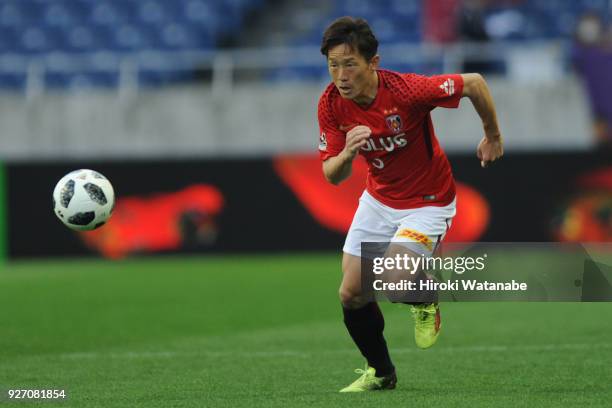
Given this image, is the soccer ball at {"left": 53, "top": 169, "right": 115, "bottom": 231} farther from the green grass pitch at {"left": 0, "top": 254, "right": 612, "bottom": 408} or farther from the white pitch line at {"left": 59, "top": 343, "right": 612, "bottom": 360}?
the white pitch line at {"left": 59, "top": 343, "right": 612, "bottom": 360}

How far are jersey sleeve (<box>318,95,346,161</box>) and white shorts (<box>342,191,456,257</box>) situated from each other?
1.40 ft

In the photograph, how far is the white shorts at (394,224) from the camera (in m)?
6.24

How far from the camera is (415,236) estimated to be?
6.17 metres

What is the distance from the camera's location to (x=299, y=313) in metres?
10.8

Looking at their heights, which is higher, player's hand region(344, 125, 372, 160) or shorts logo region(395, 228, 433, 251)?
player's hand region(344, 125, 372, 160)

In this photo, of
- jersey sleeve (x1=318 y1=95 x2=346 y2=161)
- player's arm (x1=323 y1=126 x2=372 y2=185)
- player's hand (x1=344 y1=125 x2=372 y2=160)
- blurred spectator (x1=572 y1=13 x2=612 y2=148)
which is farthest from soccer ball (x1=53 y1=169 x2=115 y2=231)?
blurred spectator (x1=572 y1=13 x2=612 y2=148)

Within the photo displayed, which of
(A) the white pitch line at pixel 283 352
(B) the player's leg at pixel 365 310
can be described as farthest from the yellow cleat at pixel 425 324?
(A) the white pitch line at pixel 283 352

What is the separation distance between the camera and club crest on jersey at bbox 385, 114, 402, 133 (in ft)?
20.3

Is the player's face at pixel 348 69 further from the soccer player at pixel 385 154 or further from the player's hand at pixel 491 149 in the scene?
the player's hand at pixel 491 149

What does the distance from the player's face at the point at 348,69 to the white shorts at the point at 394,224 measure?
2.26ft

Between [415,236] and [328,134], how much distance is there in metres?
0.70

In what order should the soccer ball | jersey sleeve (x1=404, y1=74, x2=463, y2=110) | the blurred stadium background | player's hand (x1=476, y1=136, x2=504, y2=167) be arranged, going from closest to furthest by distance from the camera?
jersey sleeve (x1=404, y1=74, x2=463, y2=110), player's hand (x1=476, y1=136, x2=504, y2=167), the soccer ball, the blurred stadium background

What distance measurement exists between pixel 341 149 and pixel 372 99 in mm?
313

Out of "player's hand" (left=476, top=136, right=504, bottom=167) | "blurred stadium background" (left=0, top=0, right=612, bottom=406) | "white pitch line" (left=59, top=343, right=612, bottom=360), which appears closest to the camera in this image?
"player's hand" (left=476, top=136, right=504, bottom=167)
